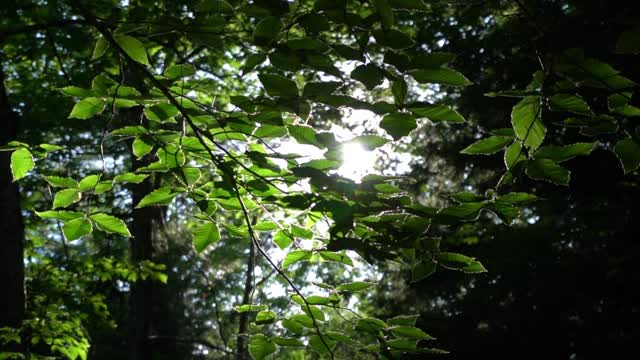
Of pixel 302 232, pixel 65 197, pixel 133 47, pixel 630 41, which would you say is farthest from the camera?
pixel 302 232

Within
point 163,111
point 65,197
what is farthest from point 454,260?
point 65,197

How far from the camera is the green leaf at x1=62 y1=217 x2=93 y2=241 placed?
4.41 feet

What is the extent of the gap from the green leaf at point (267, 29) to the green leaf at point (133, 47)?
35 centimetres

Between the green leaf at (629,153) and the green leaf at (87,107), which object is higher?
the green leaf at (87,107)

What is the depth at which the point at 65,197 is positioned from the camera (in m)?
1.33

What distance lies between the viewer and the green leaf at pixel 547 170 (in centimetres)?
109

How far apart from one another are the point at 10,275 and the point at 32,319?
0.43 m

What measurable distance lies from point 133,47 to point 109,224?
0.47 m

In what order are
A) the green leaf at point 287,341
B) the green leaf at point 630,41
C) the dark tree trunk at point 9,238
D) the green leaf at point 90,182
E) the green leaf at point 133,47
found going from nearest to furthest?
1. the green leaf at point 630,41
2. the green leaf at point 133,47
3. the green leaf at point 90,182
4. the green leaf at point 287,341
5. the dark tree trunk at point 9,238

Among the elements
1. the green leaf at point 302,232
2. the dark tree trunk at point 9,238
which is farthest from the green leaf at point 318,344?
the dark tree trunk at point 9,238

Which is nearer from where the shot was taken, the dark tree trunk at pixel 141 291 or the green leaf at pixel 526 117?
the green leaf at pixel 526 117

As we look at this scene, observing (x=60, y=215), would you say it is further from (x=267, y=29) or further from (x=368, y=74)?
(x=368, y=74)

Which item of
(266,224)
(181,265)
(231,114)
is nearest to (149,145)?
(231,114)

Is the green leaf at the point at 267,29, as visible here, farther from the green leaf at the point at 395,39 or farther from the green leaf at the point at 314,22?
the green leaf at the point at 395,39
